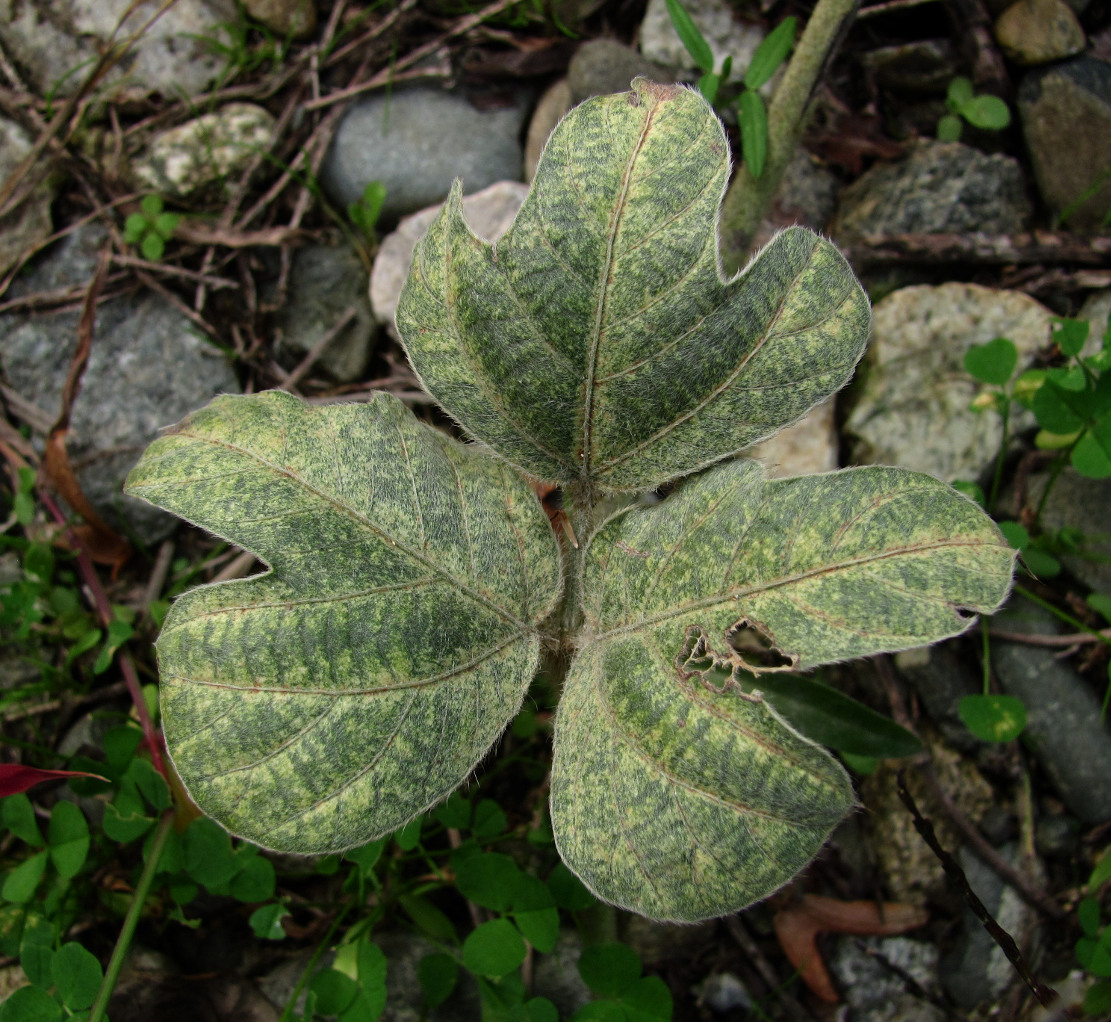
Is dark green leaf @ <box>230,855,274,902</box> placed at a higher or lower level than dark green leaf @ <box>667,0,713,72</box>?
lower

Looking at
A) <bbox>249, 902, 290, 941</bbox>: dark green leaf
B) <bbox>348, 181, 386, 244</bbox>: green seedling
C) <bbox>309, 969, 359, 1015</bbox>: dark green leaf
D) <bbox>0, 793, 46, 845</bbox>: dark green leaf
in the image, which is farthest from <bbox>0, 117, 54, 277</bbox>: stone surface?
<bbox>309, 969, 359, 1015</bbox>: dark green leaf

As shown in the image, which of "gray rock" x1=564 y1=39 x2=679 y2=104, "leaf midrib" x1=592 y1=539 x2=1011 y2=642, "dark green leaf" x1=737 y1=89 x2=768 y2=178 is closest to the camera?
"leaf midrib" x1=592 y1=539 x2=1011 y2=642

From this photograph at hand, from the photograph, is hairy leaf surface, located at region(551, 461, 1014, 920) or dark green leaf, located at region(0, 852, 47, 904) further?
dark green leaf, located at region(0, 852, 47, 904)

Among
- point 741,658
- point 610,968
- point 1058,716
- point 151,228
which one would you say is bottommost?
point 1058,716

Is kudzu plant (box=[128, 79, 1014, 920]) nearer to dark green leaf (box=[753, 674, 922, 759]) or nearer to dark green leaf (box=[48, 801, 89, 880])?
dark green leaf (box=[753, 674, 922, 759])

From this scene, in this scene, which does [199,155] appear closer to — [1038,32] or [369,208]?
[369,208]

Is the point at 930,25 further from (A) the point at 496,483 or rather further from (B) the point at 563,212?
(A) the point at 496,483

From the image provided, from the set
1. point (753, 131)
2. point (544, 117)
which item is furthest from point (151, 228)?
point (753, 131)
